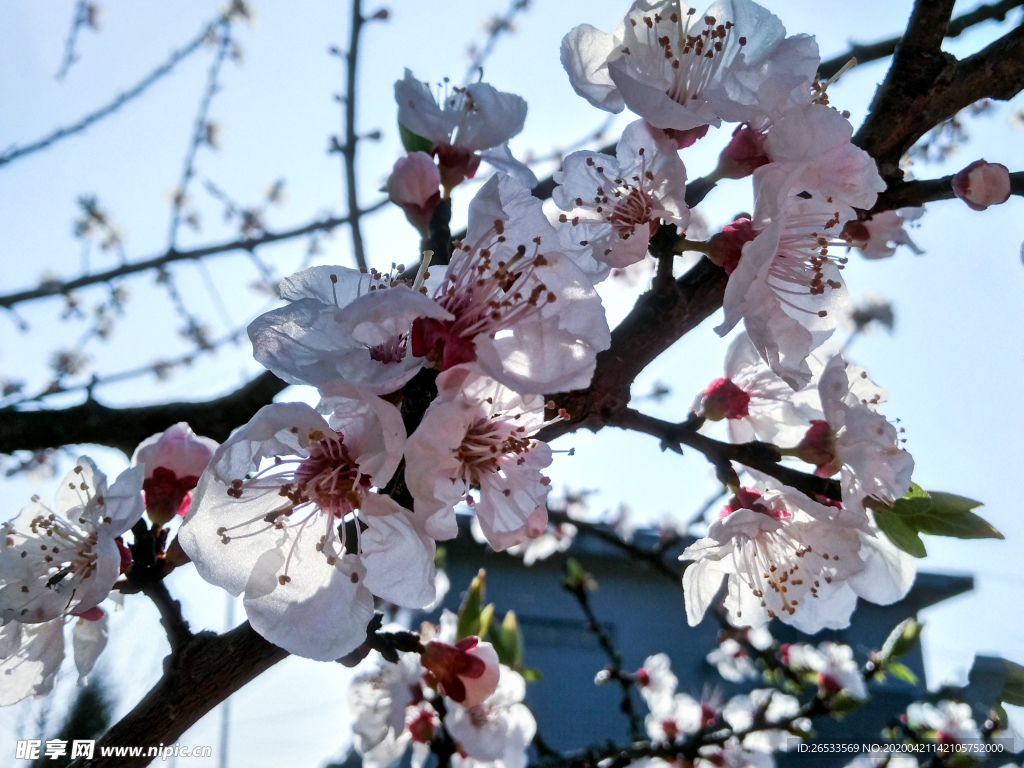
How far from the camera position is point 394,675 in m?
2.27

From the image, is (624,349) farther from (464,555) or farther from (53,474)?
(464,555)

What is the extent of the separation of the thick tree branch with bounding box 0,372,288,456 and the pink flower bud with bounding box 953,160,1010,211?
148cm

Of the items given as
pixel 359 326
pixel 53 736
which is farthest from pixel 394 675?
pixel 359 326

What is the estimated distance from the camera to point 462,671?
Result: 1.17 m

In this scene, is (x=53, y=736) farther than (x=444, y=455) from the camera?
Yes

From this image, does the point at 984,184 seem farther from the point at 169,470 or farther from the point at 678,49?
the point at 169,470

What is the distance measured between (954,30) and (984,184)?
31.8 inches

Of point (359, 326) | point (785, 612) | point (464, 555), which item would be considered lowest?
point (785, 612)

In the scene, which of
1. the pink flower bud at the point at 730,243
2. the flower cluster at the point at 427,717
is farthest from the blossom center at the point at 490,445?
the flower cluster at the point at 427,717

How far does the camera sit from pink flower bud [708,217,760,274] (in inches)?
36.8

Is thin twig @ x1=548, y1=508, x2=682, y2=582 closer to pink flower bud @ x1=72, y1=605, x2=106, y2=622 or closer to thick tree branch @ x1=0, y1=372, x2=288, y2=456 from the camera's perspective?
thick tree branch @ x1=0, y1=372, x2=288, y2=456

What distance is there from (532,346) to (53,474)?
5548 mm

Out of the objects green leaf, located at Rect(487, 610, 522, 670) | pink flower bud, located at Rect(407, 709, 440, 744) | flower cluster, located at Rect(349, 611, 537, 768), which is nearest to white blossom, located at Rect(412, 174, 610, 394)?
flower cluster, located at Rect(349, 611, 537, 768)

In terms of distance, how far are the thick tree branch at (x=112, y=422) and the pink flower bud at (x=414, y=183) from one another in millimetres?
801
